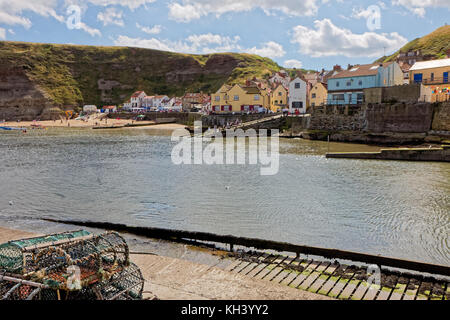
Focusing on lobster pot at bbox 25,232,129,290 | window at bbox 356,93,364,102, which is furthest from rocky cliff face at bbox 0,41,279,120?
lobster pot at bbox 25,232,129,290

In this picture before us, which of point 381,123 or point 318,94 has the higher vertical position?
point 318,94

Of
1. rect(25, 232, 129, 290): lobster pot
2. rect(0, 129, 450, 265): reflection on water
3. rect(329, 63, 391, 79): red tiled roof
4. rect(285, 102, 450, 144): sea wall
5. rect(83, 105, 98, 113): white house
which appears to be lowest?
rect(0, 129, 450, 265): reflection on water

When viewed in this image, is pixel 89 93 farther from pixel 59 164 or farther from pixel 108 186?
pixel 108 186

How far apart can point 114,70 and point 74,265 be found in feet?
555

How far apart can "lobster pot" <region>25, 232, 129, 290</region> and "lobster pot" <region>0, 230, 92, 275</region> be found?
0.36ft

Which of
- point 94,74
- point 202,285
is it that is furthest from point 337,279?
point 94,74

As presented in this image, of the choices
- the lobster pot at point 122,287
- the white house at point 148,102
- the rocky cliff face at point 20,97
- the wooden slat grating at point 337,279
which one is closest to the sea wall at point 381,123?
the wooden slat grating at point 337,279

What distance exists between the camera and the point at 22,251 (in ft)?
22.4

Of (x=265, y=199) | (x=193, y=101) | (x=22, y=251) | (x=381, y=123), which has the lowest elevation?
(x=265, y=199)

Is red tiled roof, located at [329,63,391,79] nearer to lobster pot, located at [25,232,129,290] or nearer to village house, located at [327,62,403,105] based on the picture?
village house, located at [327,62,403,105]

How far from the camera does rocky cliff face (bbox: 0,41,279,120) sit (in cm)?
12300

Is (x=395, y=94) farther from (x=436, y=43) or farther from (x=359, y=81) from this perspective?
(x=436, y=43)

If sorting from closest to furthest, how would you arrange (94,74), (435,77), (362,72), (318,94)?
1. (435,77)
2. (362,72)
3. (318,94)
4. (94,74)

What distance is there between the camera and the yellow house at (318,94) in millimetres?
71562
